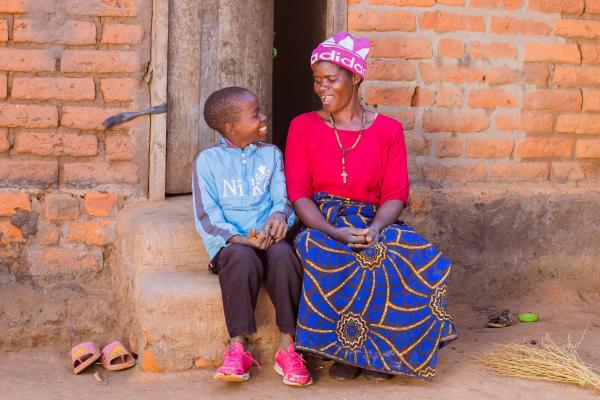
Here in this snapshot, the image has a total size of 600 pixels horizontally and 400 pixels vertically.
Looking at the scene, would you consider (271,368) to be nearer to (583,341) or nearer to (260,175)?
(260,175)

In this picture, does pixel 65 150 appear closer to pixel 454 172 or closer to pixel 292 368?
pixel 292 368

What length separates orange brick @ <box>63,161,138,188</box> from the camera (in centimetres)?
430

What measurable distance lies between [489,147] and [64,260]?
235 cm

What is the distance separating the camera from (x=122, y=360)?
3.92 metres

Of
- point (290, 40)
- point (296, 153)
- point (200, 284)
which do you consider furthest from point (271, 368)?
point (290, 40)

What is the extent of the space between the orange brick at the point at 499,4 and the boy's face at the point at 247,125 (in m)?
1.46

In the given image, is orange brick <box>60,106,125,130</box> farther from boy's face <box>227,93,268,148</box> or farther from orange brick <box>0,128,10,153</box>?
boy's face <box>227,93,268,148</box>

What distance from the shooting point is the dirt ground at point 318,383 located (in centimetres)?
337

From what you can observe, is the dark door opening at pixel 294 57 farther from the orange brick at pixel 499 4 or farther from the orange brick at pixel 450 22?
the orange brick at pixel 499 4

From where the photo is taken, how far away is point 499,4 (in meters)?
4.57

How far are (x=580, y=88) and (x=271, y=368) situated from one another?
243cm

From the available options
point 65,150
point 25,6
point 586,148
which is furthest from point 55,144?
point 586,148

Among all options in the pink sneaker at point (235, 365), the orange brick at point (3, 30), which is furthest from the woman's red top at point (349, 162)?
the orange brick at point (3, 30)

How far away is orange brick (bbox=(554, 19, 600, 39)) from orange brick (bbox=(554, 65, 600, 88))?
18cm
